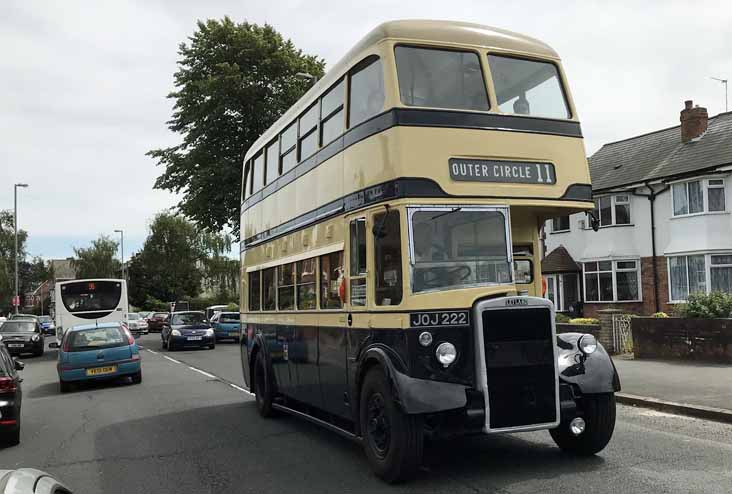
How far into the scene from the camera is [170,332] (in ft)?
93.8

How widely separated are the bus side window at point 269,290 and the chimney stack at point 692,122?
24077 millimetres

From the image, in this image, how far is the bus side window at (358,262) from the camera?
7031 millimetres

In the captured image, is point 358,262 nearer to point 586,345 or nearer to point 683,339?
point 586,345

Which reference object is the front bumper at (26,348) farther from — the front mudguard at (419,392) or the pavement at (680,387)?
the front mudguard at (419,392)

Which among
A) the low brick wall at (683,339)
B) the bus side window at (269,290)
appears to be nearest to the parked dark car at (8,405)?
Answer: the bus side window at (269,290)

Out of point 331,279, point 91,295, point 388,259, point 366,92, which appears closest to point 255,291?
point 331,279

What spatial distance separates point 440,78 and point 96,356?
11.7m

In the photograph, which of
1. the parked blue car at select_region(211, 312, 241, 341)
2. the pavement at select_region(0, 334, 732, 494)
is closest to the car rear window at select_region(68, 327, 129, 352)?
the pavement at select_region(0, 334, 732, 494)

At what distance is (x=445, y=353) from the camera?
6191mm

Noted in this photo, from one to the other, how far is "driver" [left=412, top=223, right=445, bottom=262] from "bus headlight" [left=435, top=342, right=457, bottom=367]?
769 mm

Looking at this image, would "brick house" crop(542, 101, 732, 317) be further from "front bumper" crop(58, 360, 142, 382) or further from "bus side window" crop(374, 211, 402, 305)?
"bus side window" crop(374, 211, 402, 305)

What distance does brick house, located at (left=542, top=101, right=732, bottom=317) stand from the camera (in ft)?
86.2

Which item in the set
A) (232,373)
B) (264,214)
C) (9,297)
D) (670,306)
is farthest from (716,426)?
(9,297)

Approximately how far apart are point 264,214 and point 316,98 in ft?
9.53
